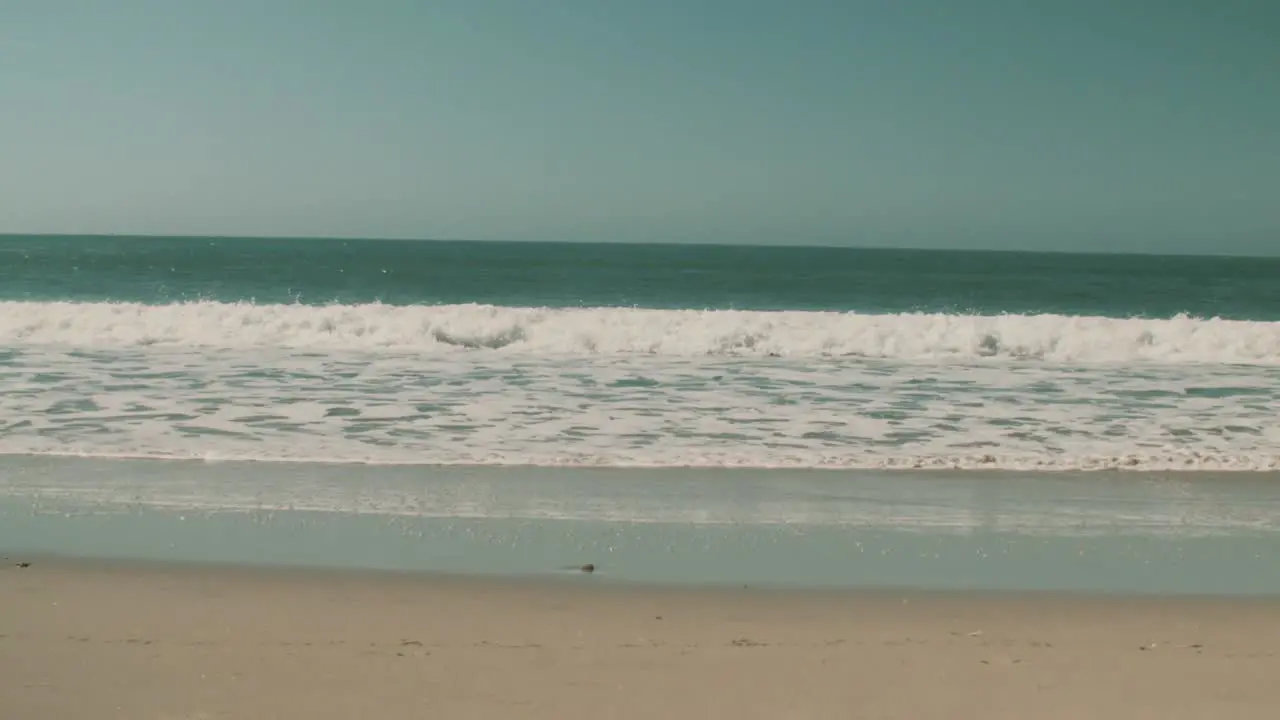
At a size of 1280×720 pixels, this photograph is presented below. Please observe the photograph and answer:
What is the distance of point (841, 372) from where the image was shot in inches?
674

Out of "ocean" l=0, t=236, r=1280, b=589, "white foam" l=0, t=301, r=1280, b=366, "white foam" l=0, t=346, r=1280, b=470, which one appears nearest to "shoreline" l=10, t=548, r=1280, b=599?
"ocean" l=0, t=236, r=1280, b=589

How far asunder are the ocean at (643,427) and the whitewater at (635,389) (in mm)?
70

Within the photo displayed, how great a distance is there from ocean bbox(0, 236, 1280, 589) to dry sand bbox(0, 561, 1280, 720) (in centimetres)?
62

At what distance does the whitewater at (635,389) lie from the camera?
10016mm

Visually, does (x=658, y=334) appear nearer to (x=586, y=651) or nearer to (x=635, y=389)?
(x=635, y=389)

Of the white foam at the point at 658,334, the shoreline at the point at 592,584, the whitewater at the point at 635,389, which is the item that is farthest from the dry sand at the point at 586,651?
the white foam at the point at 658,334

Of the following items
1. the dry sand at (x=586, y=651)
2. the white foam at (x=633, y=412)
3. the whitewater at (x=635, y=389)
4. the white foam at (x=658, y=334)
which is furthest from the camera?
the white foam at (x=658, y=334)

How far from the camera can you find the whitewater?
10016 millimetres

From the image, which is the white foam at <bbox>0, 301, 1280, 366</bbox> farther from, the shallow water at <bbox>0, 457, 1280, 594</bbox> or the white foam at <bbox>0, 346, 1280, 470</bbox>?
the shallow water at <bbox>0, 457, 1280, 594</bbox>

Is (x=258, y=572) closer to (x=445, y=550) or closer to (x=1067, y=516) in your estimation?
(x=445, y=550)

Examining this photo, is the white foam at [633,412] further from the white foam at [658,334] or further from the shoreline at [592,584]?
the shoreline at [592,584]

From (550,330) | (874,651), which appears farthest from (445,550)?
(550,330)

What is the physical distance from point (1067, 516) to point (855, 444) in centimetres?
299

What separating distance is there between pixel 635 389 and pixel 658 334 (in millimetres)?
8065
